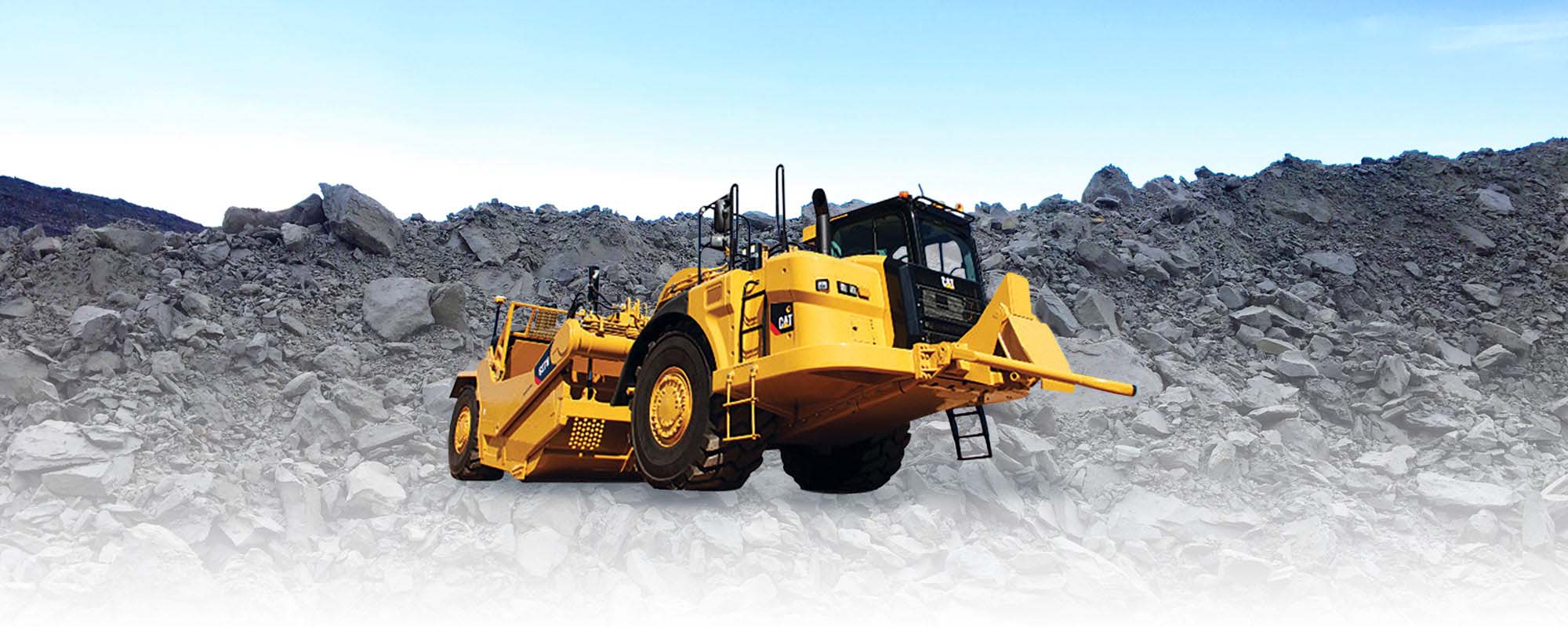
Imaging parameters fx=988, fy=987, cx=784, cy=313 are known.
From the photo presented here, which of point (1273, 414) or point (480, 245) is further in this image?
point (480, 245)

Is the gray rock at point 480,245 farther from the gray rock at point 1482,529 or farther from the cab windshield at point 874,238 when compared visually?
the gray rock at point 1482,529

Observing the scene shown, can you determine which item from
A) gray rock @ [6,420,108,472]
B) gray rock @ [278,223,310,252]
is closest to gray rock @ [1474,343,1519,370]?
gray rock @ [6,420,108,472]

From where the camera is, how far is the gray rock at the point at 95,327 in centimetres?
1179

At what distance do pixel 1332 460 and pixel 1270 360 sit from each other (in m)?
2.47

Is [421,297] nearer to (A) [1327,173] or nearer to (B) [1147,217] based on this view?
(B) [1147,217]

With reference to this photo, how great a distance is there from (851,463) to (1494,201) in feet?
57.6

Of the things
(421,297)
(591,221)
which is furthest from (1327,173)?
(421,297)

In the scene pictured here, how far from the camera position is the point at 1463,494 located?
9664mm

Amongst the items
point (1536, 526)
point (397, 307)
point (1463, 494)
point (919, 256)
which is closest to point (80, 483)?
point (397, 307)

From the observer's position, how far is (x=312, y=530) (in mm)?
8547

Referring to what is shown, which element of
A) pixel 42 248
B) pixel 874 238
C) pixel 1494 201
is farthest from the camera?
pixel 1494 201

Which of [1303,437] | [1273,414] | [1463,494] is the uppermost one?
[1273,414]

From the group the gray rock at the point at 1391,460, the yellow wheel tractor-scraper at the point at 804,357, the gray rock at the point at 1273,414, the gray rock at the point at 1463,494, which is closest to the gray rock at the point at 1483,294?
the gray rock at the point at 1391,460

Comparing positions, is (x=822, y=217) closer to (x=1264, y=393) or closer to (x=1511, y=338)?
(x=1264, y=393)
